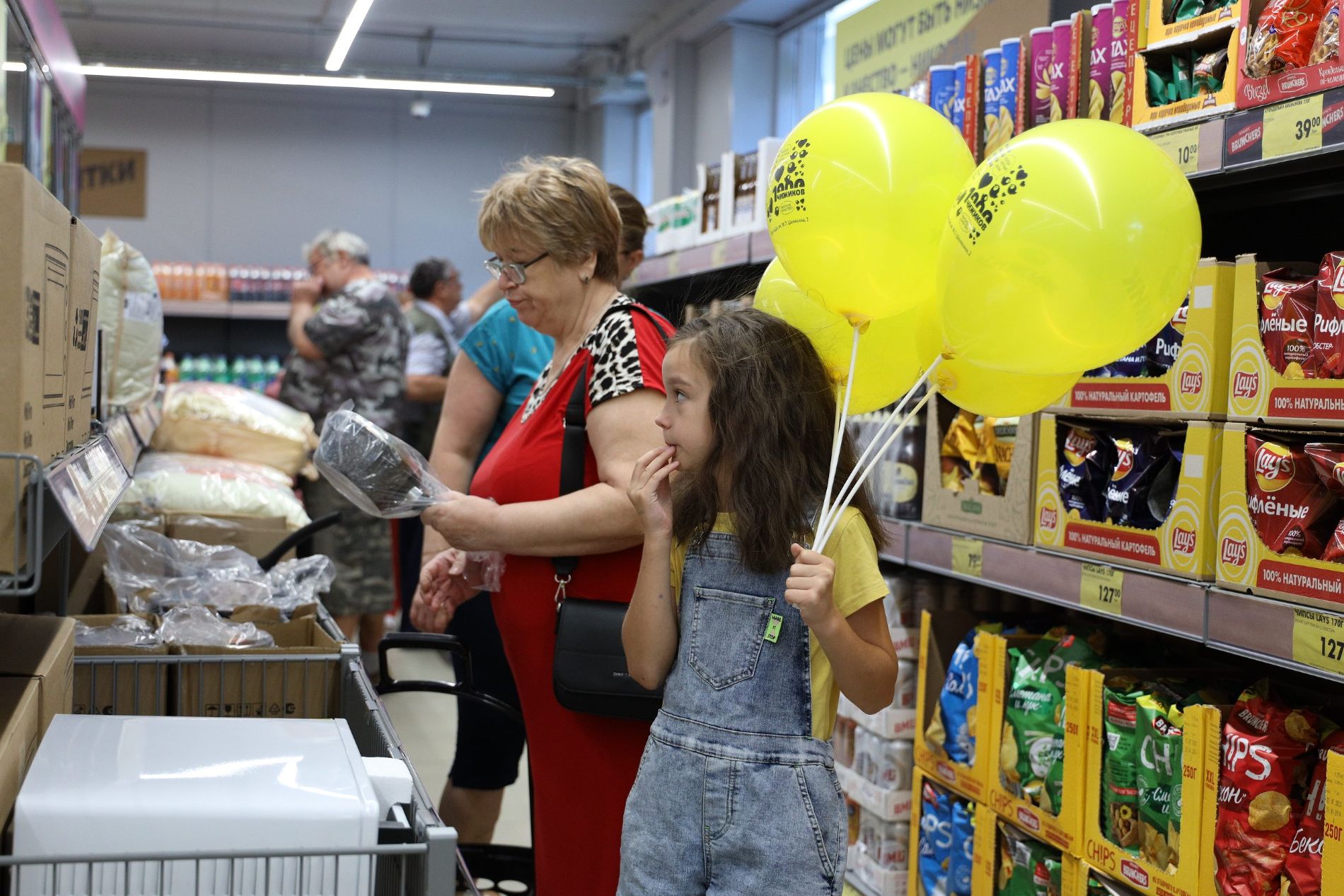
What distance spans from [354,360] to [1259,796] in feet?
12.9

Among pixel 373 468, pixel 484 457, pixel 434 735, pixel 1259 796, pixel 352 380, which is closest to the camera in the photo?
pixel 1259 796

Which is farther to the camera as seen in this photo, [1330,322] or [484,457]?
[484,457]

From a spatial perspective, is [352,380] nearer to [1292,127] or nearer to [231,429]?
[231,429]

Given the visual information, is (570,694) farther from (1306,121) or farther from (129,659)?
(1306,121)

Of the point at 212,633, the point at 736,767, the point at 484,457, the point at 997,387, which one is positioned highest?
the point at 997,387

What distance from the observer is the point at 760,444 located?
61.6 inches

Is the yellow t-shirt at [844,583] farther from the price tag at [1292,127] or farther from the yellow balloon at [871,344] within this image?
the price tag at [1292,127]

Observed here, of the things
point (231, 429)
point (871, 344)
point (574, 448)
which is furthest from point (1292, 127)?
point (231, 429)

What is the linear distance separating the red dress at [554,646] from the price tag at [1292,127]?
901mm

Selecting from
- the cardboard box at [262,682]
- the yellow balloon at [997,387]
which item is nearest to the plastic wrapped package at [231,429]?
the cardboard box at [262,682]

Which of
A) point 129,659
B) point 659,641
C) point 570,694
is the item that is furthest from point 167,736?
point 570,694

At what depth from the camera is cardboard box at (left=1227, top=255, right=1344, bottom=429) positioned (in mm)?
1658

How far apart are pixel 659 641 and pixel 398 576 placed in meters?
4.83

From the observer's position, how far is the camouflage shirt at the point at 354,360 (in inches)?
193
